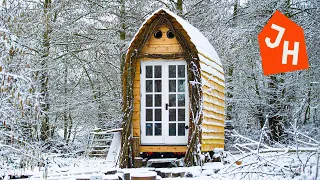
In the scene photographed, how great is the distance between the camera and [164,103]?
26.3 ft

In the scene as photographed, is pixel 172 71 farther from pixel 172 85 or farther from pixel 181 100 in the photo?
pixel 181 100

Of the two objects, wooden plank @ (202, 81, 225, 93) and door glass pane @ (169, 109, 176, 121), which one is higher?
wooden plank @ (202, 81, 225, 93)

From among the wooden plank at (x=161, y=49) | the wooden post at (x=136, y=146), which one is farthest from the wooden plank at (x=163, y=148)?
the wooden plank at (x=161, y=49)

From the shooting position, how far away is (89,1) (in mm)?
13852

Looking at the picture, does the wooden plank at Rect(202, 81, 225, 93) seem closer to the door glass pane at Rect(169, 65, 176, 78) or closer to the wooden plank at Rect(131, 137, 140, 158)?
the door glass pane at Rect(169, 65, 176, 78)

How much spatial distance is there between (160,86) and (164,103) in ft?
1.09

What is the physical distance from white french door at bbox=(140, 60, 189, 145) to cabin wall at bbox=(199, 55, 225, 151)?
38cm

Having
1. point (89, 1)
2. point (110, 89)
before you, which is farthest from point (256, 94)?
point (89, 1)

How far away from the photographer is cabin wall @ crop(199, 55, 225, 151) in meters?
7.73

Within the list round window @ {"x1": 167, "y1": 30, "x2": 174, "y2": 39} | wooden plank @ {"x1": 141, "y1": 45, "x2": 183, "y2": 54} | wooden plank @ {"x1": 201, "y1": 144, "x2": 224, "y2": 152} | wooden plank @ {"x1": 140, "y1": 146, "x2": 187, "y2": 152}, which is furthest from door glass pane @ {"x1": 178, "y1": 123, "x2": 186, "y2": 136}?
round window @ {"x1": 167, "y1": 30, "x2": 174, "y2": 39}

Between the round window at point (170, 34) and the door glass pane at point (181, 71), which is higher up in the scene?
the round window at point (170, 34)

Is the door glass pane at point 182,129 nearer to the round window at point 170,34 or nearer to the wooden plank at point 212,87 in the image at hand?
the wooden plank at point 212,87

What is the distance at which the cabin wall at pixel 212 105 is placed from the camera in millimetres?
7728

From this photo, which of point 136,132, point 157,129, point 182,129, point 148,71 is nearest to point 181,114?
point 182,129
